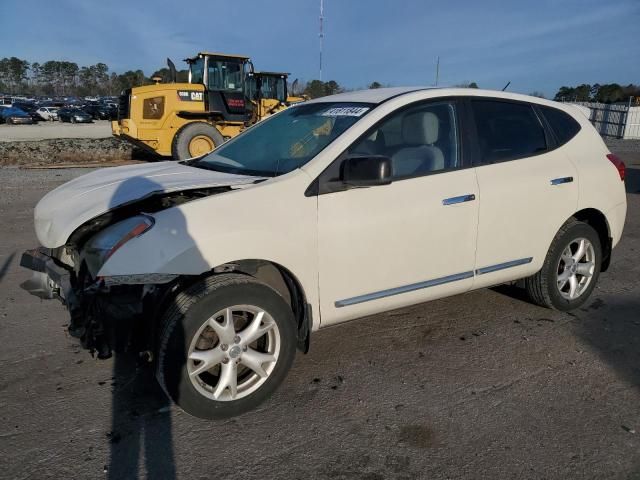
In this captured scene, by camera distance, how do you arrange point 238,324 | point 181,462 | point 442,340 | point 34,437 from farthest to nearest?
point 442,340 < point 238,324 < point 34,437 < point 181,462

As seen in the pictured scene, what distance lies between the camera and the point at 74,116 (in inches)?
1700

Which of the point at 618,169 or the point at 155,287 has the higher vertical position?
the point at 618,169

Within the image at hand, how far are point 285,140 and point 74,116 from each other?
45.2 meters

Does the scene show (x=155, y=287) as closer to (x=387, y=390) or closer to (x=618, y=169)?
(x=387, y=390)

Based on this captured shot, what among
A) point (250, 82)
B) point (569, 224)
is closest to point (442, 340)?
point (569, 224)

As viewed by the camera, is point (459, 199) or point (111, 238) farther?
point (459, 199)

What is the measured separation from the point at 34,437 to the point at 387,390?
6.51 feet

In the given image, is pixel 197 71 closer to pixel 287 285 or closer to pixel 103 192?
pixel 103 192

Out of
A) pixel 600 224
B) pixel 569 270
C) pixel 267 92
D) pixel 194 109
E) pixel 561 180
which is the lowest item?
pixel 569 270

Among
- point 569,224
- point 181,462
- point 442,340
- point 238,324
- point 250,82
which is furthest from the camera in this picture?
point 250,82

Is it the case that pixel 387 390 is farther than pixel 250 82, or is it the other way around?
pixel 250 82

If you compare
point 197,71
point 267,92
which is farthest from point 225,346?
point 267,92

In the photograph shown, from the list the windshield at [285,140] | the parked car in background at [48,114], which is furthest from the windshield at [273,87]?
the parked car in background at [48,114]

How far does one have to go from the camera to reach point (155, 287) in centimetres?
292
